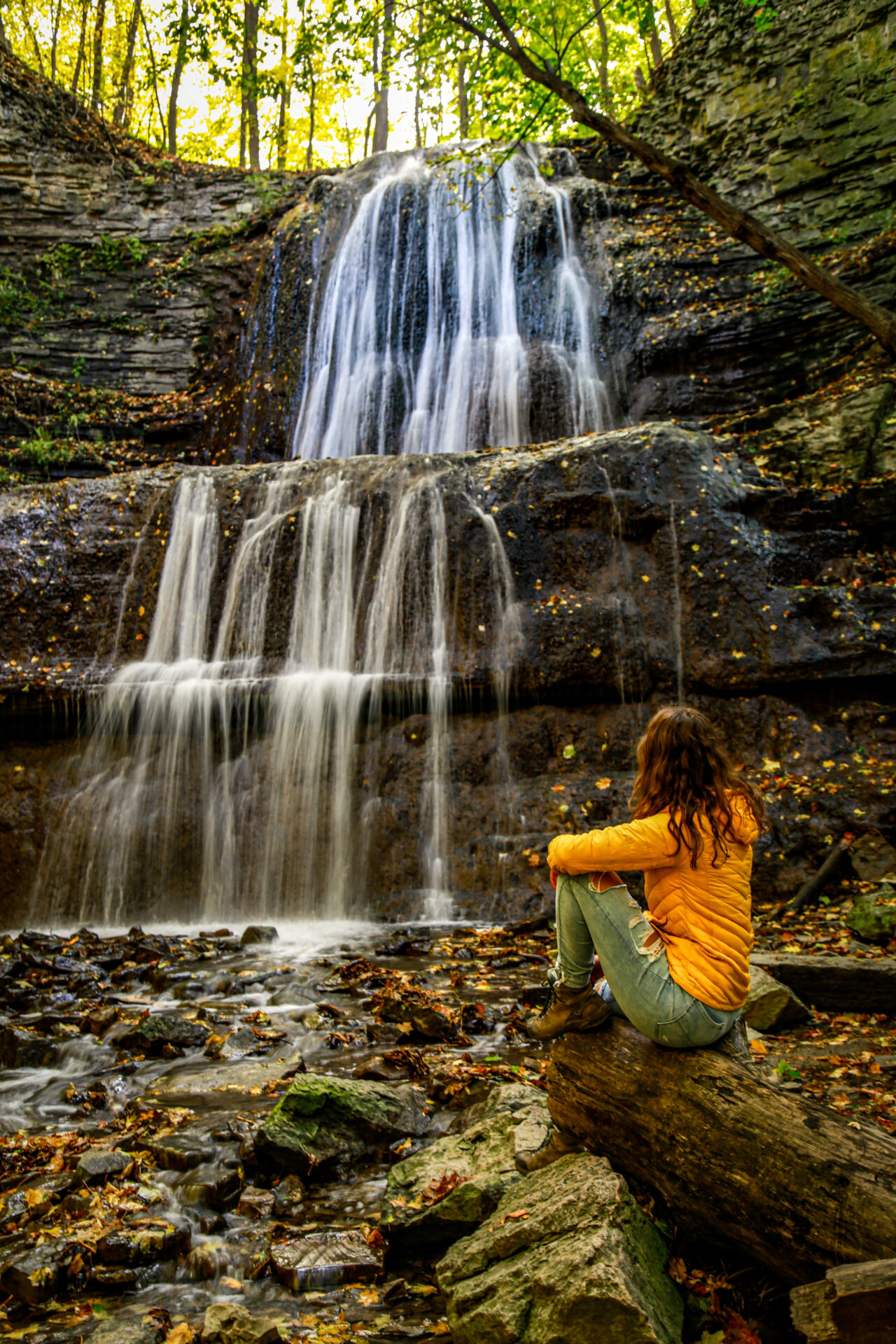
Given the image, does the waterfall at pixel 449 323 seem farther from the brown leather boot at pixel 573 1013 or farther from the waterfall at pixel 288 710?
the brown leather boot at pixel 573 1013

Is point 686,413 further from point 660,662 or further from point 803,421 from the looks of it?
point 660,662

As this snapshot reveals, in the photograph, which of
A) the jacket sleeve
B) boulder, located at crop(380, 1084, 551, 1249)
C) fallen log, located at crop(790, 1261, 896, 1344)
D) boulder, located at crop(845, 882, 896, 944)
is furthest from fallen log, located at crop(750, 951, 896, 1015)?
fallen log, located at crop(790, 1261, 896, 1344)

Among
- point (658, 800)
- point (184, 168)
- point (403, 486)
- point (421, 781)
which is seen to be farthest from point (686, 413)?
point (184, 168)

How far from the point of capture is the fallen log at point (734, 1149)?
1.87 m

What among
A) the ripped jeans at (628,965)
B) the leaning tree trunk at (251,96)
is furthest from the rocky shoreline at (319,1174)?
the leaning tree trunk at (251,96)

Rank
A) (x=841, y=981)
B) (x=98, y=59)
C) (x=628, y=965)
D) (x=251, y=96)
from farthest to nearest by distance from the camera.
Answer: (x=251, y=96) < (x=98, y=59) < (x=841, y=981) < (x=628, y=965)

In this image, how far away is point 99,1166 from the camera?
3047mm

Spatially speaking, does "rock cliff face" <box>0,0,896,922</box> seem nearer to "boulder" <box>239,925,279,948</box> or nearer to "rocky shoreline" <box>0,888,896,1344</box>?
"boulder" <box>239,925,279,948</box>

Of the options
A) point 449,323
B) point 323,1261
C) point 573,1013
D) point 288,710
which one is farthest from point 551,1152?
point 449,323

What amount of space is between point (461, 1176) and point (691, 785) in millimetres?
1549

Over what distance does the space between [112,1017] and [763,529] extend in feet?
24.0

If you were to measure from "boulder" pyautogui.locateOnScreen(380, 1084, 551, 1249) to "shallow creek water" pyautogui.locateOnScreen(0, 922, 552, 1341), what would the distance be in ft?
0.35

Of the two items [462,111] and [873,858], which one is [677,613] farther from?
[462,111]

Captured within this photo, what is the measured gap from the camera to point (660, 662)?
8109 millimetres
